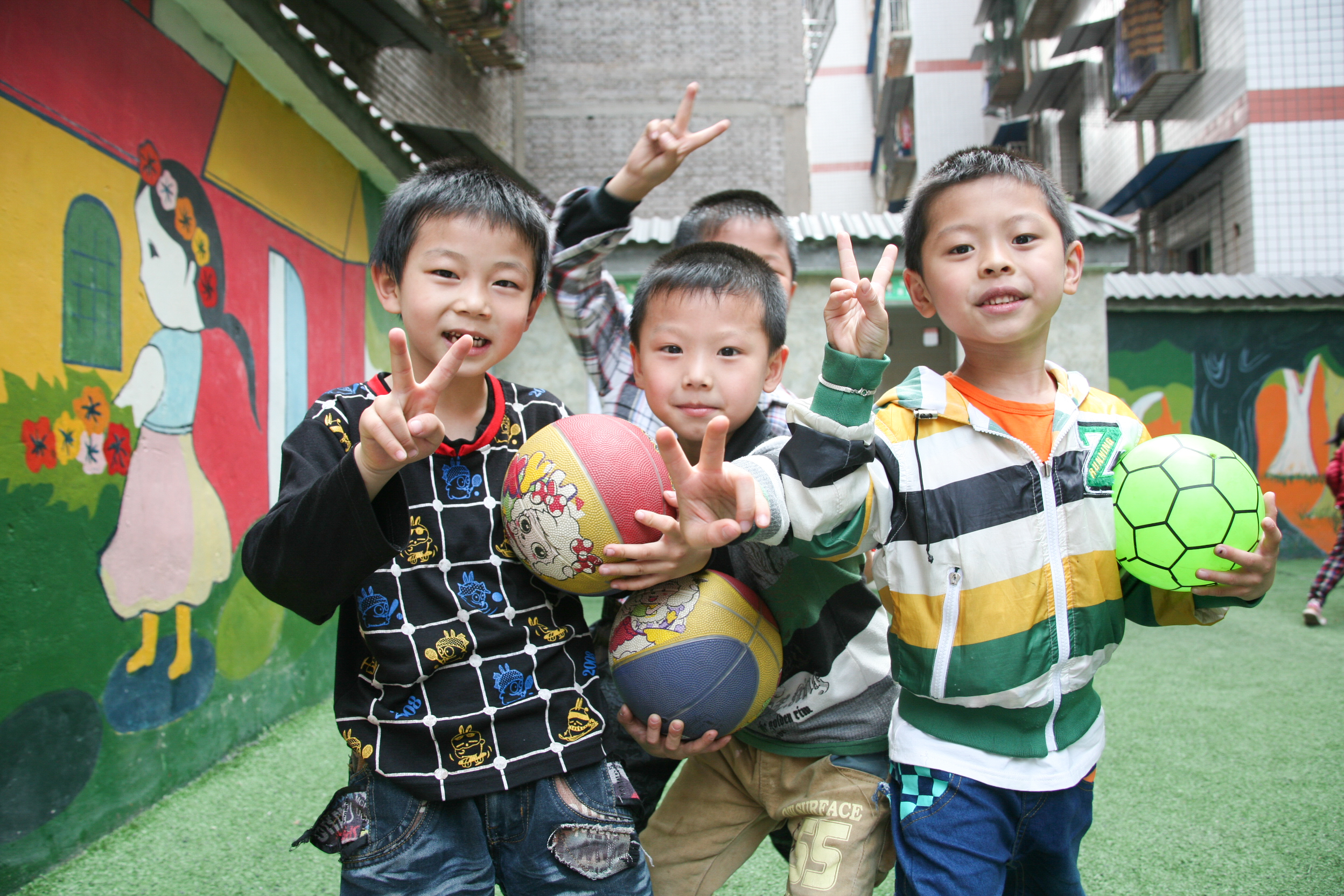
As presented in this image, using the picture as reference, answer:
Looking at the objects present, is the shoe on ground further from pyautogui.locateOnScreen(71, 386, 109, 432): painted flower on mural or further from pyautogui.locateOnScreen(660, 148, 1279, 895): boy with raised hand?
pyautogui.locateOnScreen(71, 386, 109, 432): painted flower on mural

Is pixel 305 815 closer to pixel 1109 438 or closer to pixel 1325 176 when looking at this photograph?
pixel 1109 438

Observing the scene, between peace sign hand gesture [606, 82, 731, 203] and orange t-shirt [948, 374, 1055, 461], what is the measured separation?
0.97 m

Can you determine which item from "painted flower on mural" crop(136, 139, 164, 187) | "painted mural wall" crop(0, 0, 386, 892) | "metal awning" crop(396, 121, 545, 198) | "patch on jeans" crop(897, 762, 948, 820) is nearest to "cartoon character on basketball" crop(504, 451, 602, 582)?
"patch on jeans" crop(897, 762, 948, 820)

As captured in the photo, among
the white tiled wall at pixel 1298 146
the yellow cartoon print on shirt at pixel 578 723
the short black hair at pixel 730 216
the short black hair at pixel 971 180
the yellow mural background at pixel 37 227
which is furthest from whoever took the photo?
the white tiled wall at pixel 1298 146

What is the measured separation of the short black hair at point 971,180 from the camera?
1.67 metres

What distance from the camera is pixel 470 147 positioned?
273 inches

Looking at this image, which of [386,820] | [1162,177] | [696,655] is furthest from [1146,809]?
[1162,177]

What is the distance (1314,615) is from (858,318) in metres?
6.48

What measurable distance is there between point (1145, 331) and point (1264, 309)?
51.2 inches

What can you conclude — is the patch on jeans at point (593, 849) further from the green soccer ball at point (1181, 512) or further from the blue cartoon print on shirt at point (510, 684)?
the green soccer ball at point (1181, 512)

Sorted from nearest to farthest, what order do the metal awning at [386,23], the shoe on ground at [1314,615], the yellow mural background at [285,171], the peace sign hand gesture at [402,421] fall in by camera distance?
the peace sign hand gesture at [402,421] < the yellow mural background at [285,171] < the shoe on ground at [1314,615] < the metal awning at [386,23]

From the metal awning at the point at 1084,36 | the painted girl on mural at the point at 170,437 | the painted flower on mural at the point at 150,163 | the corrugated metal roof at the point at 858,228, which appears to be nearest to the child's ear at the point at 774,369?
the painted girl on mural at the point at 170,437

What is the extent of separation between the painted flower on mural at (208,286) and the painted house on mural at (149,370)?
0.04ft

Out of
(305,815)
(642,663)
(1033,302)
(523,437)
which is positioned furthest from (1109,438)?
(305,815)
